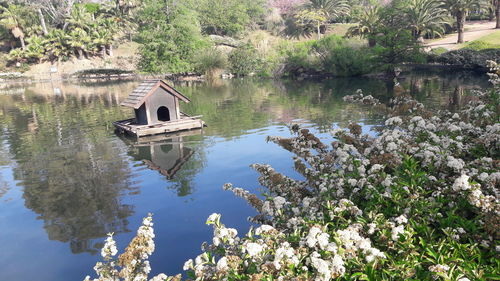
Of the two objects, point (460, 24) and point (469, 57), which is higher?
point (460, 24)

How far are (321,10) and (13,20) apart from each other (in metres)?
57.7

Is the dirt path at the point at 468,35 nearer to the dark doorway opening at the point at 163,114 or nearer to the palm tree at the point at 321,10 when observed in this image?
the palm tree at the point at 321,10

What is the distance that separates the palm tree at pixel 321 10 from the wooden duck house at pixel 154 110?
5720 centimetres

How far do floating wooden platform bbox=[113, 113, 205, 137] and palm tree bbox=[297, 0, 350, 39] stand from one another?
188 ft

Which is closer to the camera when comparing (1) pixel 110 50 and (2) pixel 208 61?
(2) pixel 208 61

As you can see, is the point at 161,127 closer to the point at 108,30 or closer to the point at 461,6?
the point at 461,6

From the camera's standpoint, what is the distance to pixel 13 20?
223 feet

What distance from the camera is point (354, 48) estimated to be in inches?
2029

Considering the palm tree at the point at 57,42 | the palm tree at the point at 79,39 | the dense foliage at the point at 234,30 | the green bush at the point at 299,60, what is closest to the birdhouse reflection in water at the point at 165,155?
the dense foliage at the point at 234,30

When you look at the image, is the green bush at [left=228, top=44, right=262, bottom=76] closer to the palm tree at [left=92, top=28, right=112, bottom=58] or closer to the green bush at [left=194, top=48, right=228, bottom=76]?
the green bush at [left=194, top=48, right=228, bottom=76]

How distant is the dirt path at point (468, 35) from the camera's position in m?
57.8

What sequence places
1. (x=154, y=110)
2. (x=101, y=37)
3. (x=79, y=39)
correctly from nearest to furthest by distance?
(x=154, y=110) → (x=79, y=39) → (x=101, y=37)

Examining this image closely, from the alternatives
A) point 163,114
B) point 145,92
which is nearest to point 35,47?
point 163,114

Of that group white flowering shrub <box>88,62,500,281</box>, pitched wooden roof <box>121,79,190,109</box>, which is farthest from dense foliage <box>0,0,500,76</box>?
white flowering shrub <box>88,62,500,281</box>
